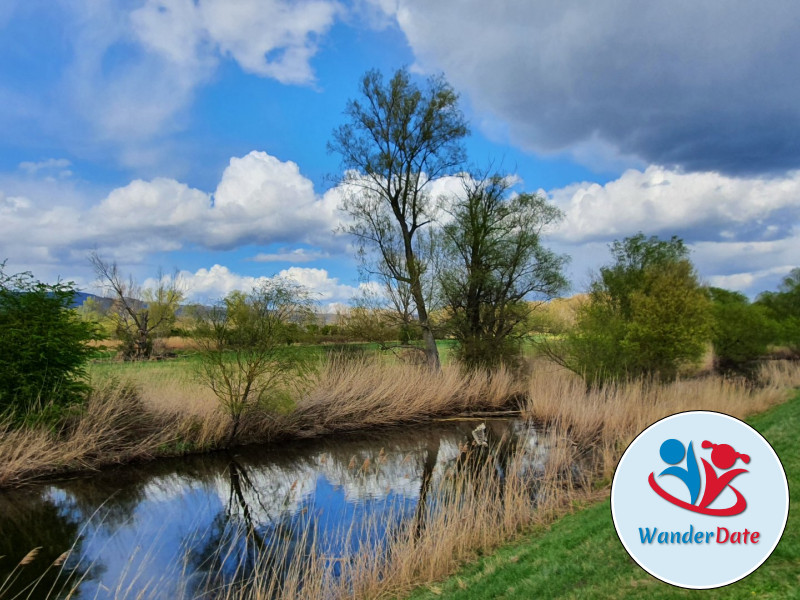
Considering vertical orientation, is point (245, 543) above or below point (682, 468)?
below

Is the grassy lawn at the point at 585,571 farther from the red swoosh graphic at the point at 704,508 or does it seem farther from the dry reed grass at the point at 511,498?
the red swoosh graphic at the point at 704,508

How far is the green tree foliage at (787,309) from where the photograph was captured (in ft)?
88.0

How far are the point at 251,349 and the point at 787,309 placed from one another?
32.8 meters

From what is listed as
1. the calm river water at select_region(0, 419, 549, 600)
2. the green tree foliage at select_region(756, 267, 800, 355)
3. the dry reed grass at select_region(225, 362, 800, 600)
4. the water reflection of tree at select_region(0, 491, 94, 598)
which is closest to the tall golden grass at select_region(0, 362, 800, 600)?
the dry reed grass at select_region(225, 362, 800, 600)

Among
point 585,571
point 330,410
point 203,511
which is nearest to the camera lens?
point 585,571

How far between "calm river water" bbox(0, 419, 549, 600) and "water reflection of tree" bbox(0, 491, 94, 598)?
0.06ft

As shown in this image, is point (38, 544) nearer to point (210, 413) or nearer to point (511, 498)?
point (210, 413)

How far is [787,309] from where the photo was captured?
3131 cm

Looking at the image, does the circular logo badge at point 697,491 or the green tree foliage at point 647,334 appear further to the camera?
the green tree foliage at point 647,334

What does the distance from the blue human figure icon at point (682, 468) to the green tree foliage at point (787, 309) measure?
27.8 metres

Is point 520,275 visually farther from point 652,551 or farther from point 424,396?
point 652,551

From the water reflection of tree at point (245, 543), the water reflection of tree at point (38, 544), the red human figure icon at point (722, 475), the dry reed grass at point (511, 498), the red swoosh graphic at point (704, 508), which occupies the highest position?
the red human figure icon at point (722, 475)

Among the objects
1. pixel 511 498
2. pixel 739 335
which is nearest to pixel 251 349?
pixel 511 498

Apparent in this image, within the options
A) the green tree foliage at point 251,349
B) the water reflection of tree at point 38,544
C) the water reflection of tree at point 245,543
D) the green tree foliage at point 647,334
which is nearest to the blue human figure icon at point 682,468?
the water reflection of tree at point 245,543
